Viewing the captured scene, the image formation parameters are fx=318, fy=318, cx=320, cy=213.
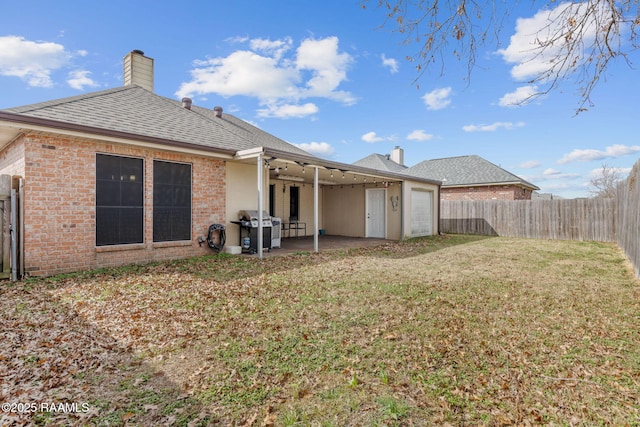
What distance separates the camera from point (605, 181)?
2767 centimetres

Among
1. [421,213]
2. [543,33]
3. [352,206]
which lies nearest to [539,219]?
[421,213]

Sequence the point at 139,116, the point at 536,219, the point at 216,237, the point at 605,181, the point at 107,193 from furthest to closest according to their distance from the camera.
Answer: the point at 605,181, the point at 536,219, the point at 216,237, the point at 139,116, the point at 107,193

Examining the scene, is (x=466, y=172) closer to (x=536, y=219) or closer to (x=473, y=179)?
(x=473, y=179)

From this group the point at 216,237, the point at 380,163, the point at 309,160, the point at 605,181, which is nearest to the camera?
A: the point at 216,237

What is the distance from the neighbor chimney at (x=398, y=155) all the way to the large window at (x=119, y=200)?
2334 cm

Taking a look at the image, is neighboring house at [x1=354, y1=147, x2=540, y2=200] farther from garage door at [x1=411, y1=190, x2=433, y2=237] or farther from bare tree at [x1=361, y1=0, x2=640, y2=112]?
bare tree at [x1=361, y1=0, x2=640, y2=112]

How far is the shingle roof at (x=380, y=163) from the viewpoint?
24359mm

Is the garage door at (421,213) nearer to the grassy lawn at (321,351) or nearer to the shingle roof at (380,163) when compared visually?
the grassy lawn at (321,351)

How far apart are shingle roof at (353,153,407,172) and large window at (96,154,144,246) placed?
1890 cm

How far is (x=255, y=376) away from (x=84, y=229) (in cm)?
577

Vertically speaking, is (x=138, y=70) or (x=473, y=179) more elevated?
(x=138, y=70)

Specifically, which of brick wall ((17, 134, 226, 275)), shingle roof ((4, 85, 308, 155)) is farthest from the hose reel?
shingle roof ((4, 85, 308, 155))

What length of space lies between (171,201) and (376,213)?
29.5 feet

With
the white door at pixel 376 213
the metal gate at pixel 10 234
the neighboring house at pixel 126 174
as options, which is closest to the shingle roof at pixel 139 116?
the neighboring house at pixel 126 174
